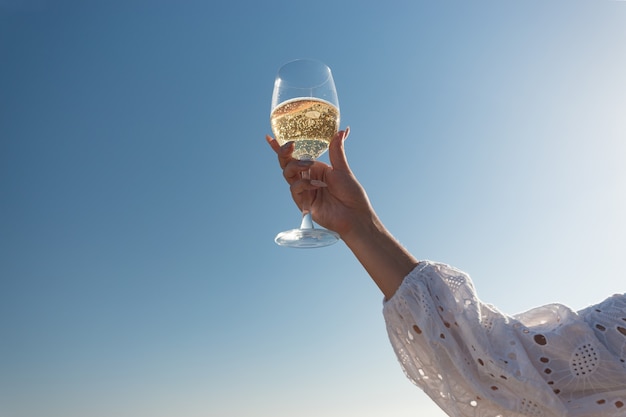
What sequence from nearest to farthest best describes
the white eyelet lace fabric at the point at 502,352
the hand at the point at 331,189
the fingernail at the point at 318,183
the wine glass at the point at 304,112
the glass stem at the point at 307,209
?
the white eyelet lace fabric at the point at 502,352, the hand at the point at 331,189, the fingernail at the point at 318,183, the glass stem at the point at 307,209, the wine glass at the point at 304,112

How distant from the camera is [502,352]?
1651mm

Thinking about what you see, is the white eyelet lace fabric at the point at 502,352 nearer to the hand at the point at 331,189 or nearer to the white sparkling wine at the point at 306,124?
the hand at the point at 331,189

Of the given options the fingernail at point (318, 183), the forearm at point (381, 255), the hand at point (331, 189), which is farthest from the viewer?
the fingernail at point (318, 183)

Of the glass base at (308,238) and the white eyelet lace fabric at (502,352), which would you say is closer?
the white eyelet lace fabric at (502,352)

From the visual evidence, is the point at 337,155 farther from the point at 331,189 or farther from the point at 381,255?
the point at 381,255

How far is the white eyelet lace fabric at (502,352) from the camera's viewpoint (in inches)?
62.9

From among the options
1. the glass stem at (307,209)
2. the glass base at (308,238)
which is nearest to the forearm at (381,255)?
the glass base at (308,238)

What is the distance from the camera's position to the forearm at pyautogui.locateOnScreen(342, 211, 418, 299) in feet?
6.17

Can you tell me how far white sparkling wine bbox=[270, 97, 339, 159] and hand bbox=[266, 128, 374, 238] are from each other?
0.08 m

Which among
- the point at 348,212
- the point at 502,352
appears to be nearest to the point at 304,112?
the point at 348,212

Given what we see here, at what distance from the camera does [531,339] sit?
5.50ft

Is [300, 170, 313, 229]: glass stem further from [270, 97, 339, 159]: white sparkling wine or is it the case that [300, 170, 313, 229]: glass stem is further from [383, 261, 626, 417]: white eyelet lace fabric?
[383, 261, 626, 417]: white eyelet lace fabric

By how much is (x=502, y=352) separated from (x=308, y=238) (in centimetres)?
118

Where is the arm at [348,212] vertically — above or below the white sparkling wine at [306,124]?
below
